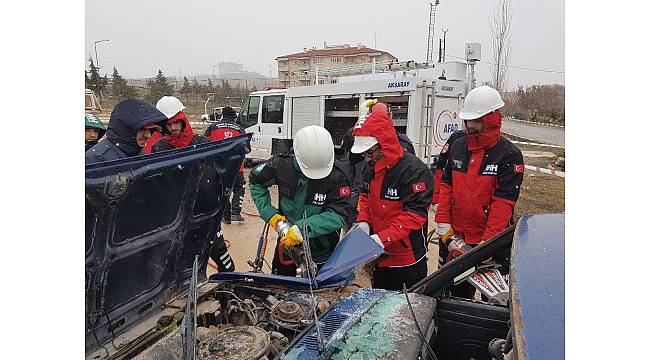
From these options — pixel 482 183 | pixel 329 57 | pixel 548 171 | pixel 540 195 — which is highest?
pixel 329 57

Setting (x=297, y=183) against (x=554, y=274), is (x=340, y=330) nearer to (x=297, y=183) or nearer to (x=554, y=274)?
(x=554, y=274)

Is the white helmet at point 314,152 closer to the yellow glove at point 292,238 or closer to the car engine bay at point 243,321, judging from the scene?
the yellow glove at point 292,238

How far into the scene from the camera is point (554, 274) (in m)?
1.51

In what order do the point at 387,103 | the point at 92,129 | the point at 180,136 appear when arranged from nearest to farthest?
1. the point at 92,129
2. the point at 180,136
3. the point at 387,103

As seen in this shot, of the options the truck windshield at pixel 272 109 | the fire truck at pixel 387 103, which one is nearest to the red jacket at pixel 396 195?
the fire truck at pixel 387 103

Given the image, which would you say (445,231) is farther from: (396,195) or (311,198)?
(311,198)

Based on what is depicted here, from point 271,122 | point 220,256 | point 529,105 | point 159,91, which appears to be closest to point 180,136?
point 220,256

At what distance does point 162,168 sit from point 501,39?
1840cm

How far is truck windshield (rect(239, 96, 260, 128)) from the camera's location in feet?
39.8

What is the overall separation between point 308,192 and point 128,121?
1.30 m

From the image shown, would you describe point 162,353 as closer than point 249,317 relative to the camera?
Yes

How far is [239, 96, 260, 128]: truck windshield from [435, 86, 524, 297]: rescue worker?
9.28 m

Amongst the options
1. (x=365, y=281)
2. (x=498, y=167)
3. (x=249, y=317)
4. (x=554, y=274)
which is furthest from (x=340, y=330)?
(x=365, y=281)

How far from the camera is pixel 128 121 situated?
2709 mm
